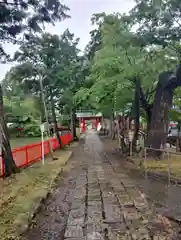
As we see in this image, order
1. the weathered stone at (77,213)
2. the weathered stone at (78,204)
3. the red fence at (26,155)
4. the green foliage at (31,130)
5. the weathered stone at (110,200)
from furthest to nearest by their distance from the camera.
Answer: the green foliage at (31,130) → the red fence at (26,155) → the weathered stone at (110,200) → the weathered stone at (78,204) → the weathered stone at (77,213)

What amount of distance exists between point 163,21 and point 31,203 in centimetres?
759

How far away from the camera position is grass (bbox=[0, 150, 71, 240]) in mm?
4520

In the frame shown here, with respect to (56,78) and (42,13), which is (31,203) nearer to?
(42,13)

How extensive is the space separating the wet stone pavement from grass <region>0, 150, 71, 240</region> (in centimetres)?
21

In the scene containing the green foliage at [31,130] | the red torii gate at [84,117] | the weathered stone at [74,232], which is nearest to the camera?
the weathered stone at [74,232]

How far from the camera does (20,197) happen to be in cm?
649

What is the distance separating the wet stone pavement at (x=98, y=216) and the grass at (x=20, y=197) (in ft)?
0.70

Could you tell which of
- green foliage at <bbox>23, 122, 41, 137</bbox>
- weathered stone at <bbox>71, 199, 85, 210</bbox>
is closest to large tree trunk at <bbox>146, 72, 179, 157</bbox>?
weathered stone at <bbox>71, 199, 85, 210</bbox>

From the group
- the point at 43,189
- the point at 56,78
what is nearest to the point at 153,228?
the point at 43,189

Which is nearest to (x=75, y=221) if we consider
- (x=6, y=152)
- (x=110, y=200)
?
(x=110, y=200)

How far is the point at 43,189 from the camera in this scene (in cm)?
735

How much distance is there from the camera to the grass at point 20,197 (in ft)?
14.8

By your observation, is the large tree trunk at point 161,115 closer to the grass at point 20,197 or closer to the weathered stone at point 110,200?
the grass at point 20,197

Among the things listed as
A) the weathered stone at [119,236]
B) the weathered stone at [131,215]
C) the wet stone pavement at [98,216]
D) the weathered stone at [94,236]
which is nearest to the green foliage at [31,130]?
the wet stone pavement at [98,216]
